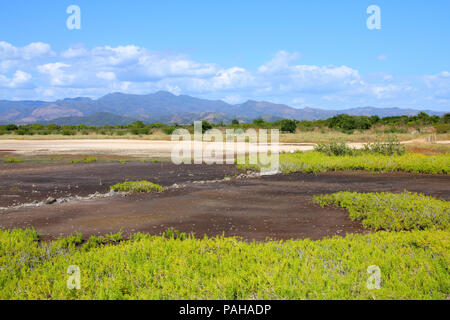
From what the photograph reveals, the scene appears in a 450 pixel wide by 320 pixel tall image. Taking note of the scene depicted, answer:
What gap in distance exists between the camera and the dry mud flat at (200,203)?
8.95m

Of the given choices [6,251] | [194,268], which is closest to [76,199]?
[6,251]

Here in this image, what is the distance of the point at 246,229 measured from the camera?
8.77m

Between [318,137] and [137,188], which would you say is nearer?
[137,188]

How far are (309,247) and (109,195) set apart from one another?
8681 millimetres

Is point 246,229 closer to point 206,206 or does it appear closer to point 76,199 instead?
point 206,206

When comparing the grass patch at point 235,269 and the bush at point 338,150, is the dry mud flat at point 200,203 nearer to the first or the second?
the grass patch at point 235,269

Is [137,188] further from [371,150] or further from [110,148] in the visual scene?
[110,148]

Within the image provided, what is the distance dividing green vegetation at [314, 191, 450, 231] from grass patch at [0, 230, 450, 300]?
4.60ft

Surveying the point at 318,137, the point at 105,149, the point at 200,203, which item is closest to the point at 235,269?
the point at 200,203

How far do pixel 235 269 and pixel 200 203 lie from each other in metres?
6.10

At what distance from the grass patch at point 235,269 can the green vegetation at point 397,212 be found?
1403 mm

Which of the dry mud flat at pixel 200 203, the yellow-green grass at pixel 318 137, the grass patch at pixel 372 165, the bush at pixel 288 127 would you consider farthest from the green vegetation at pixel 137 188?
the bush at pixel 288 127

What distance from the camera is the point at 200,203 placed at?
11.7 meters

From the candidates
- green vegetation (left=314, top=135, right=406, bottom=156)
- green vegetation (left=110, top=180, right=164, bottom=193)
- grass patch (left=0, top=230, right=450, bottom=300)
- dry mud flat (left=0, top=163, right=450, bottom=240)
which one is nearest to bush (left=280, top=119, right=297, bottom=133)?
green vegetation (left=314, top=135, right=406, bottom=156)
